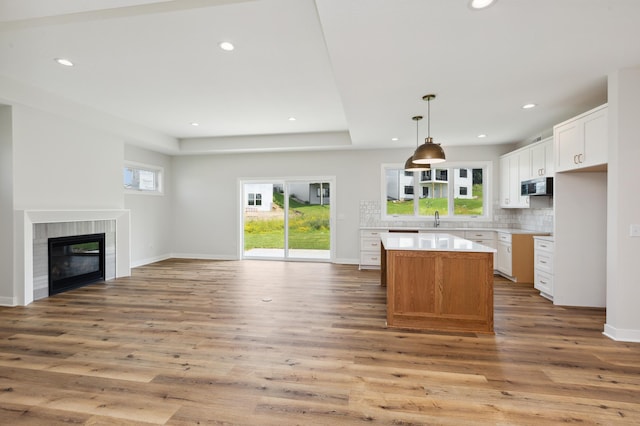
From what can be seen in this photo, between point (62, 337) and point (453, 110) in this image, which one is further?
point (453, 110)

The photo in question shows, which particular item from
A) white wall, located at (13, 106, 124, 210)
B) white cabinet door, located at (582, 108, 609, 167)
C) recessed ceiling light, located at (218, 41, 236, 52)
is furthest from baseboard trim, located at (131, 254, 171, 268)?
white cabinet door, located at (582, 108, 609, 167)

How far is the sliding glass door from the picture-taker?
23.2 feet

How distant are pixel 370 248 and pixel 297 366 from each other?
407 cm

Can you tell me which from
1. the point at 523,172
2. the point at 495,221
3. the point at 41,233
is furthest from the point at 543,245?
the point at 41,233

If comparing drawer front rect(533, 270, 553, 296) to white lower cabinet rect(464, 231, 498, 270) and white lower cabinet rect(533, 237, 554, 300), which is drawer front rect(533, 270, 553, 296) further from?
white lower cabinet rect(464, 231, 498, 270)

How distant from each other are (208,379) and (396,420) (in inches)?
52.7

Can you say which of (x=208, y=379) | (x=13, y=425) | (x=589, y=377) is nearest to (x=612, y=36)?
(x=589, y=377)

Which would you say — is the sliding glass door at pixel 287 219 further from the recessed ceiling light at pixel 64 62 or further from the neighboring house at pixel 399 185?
the recessed ceiling light at pixel 64 62

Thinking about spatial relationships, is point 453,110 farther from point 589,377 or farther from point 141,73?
point 141,73

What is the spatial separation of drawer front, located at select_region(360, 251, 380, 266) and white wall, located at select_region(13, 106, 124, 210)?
4.73 meters

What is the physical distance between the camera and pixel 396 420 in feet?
5.85

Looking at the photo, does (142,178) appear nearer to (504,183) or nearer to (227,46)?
(227,46)

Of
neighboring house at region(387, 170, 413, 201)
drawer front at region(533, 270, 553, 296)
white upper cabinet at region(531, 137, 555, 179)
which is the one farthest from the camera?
neighboring house at region(387, 170, 413, 201)

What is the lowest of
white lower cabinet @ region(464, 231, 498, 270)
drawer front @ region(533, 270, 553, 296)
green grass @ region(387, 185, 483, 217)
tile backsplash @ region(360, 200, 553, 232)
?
drawer front @ region(533, 270, 553, 296)
